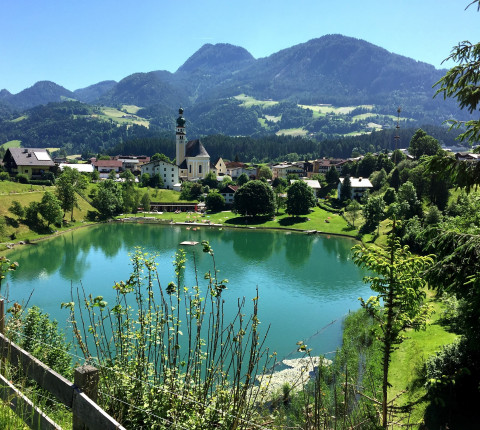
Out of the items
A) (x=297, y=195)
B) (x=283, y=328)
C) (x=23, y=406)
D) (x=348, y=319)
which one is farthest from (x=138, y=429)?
(x=297, y=195)

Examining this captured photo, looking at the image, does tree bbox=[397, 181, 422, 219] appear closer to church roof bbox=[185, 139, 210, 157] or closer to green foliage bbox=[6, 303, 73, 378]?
green foliage bbox=[6, 303, 73, 378]

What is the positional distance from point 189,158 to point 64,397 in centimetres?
9699

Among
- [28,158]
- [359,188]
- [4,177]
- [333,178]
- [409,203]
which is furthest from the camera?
[333,178]

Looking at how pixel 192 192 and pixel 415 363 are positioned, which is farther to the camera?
pixel 192 192

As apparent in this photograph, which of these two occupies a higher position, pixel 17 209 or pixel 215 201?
pixel 17 209

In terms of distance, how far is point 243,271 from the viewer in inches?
1441

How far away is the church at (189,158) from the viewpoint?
98.6 metres

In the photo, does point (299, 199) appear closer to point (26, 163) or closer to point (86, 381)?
point (26, 163)

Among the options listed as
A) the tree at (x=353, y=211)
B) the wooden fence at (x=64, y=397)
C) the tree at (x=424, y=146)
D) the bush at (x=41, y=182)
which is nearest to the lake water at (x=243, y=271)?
the tree at (x=353, y=211)

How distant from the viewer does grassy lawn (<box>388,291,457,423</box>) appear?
44.7 ft

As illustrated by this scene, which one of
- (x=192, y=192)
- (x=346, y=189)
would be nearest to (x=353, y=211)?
(x=346, y=189)

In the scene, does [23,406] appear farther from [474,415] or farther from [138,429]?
[474,415]

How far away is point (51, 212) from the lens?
49.4 metres

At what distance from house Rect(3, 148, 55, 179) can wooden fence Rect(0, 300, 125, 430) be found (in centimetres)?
7197
